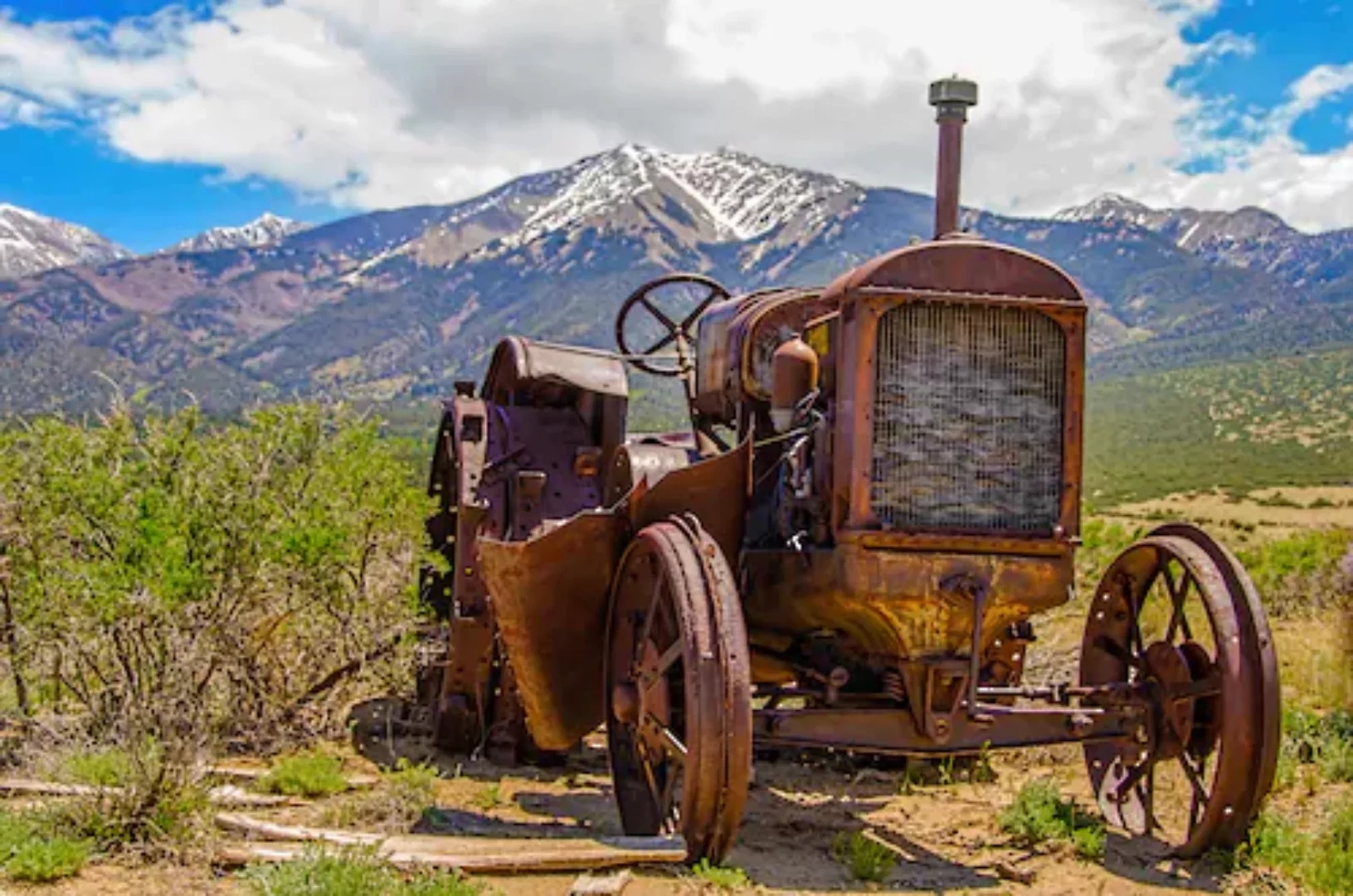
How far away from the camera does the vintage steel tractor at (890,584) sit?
219 inches

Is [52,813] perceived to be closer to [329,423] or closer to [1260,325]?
[329,423]

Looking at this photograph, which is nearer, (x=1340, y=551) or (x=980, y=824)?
(x=980, y=824)

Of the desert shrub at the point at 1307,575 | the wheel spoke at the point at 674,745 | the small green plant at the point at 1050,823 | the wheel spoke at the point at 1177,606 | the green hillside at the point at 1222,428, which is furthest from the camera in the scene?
Result: the green hillside at the point at 1222,428

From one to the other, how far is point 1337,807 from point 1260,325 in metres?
136

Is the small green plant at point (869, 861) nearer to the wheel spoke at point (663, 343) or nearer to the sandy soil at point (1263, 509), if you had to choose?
the wheel spoke at point (663, 343)

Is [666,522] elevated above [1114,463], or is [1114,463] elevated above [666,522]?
[1114,463]

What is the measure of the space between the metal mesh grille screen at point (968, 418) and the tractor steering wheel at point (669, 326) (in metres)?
2.93

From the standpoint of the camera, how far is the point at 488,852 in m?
5.10

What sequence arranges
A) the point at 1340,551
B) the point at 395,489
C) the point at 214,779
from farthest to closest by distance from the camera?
1. the point at 1340,551
2. the point at 395,489
3. the point at 214,779

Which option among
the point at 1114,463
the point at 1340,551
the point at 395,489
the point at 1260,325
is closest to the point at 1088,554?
the point at 1340,551

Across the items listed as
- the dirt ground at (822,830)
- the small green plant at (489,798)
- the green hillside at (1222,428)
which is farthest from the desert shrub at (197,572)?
the green hillside at (1222,428)

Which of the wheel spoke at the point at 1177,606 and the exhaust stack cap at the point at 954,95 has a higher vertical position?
the exhaust stack cap at the point at 954,95

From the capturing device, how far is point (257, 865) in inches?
193

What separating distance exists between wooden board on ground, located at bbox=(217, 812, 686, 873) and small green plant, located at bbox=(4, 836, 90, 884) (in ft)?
1.61
